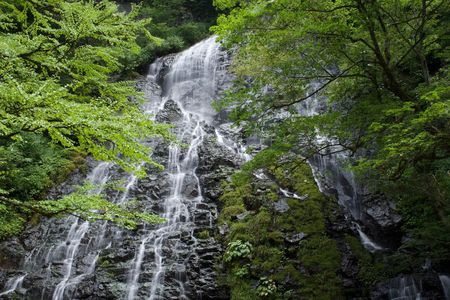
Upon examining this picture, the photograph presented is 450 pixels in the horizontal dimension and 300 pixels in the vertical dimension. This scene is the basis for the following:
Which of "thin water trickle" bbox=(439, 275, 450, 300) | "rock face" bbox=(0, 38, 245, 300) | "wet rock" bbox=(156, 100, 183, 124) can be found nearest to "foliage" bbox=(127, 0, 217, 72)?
"wet rock" bbox=(156, 100, 183, 124)

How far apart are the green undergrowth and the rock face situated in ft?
2.01

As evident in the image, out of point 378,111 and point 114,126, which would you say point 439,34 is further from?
point 114,126

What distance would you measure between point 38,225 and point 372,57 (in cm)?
1159

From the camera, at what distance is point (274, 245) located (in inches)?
374

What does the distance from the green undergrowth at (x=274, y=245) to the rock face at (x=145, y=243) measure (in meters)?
0.61

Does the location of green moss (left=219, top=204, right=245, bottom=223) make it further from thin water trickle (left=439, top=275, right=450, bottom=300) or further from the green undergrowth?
thin water trickle (left=439, top=275, right=450, bottom=300)

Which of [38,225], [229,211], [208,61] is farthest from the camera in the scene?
[208,61]

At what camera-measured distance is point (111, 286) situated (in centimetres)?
915

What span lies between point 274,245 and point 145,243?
3.81m

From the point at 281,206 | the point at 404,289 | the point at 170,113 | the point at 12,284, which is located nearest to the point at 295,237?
the point at 281,206

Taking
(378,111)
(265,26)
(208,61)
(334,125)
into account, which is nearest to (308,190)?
(334,125)

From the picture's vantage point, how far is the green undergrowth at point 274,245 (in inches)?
329

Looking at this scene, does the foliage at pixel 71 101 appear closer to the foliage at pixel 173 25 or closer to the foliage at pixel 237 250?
the foliage at pixel 237 250

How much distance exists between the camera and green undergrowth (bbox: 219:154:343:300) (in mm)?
8352
